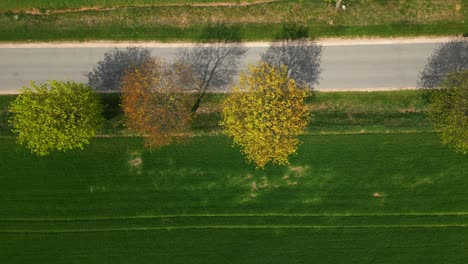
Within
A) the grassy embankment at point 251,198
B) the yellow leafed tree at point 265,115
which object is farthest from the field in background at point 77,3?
the yellow leafed tree at point 265,115

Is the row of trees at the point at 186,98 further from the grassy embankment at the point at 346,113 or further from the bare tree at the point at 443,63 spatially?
the bare tree at the point at 443,63

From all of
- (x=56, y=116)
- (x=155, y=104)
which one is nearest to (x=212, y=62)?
(x=155, y=104)

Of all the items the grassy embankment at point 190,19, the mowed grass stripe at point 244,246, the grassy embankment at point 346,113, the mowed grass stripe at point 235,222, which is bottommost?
the mowed grass stripe at point 244,246

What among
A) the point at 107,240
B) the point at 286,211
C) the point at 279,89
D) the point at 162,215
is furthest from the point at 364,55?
the point at 107,240

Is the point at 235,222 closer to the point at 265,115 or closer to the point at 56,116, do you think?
the point at 265,115

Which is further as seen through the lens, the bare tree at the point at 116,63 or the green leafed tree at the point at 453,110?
the bare tree at the point at 116,63

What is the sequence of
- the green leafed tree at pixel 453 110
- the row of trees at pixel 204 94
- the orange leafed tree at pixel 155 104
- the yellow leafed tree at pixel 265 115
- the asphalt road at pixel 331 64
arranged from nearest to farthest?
the yellow leafed tree at pixel 265 115 < the row of trees at pixel 204 94 < the green leafed tree at pixel 453 110 < the orange leafed tree at pixel 155 104 < the asphalt road at pixel 331 64
